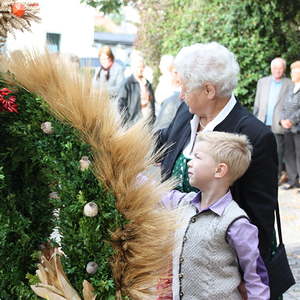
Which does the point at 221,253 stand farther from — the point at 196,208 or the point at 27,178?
the point at 27,178

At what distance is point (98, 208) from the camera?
2209 millimetres

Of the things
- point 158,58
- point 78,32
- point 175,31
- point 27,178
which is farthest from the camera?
point 78,32

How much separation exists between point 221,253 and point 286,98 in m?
7.64

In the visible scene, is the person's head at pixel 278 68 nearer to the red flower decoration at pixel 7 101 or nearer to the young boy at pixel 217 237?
the young boy at pixel 217 237

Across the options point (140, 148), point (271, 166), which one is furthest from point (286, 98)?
point (140, 148)

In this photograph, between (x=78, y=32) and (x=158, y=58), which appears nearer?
(x=158, y=58)

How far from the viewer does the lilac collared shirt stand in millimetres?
2699

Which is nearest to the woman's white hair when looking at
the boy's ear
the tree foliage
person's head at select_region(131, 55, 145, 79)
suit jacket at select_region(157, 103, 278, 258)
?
suit jacket at select_region(157, 103, 278, 258)

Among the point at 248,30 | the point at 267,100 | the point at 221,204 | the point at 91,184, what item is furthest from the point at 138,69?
the point at 91,184

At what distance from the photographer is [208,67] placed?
2986 millimetres

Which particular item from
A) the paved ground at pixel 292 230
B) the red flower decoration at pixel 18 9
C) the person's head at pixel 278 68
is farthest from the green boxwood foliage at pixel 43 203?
the person's head at pixel 278 68

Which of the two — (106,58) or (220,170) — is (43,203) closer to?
(220,170)

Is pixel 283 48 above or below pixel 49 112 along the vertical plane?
below

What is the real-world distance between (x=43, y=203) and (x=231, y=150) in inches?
31.4
